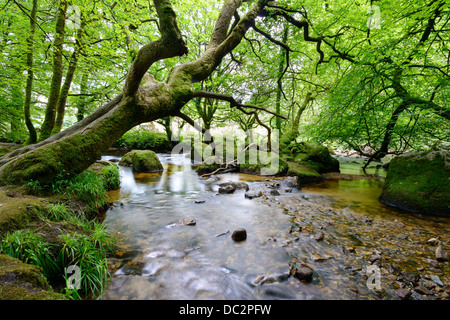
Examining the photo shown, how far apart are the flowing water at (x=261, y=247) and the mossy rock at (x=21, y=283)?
73 cm

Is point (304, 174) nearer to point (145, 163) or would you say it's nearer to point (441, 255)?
point (441, 255)

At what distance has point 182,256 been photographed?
2816 millimetres

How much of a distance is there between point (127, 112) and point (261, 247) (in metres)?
3.77

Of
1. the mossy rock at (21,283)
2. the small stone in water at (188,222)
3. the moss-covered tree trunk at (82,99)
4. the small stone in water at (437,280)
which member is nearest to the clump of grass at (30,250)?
the mossy rock at (21,283)

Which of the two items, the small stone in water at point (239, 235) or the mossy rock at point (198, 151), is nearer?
the small stone in water at point (239, 235)

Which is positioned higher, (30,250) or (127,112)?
(127,112)

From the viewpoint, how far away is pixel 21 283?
1388 millimetres

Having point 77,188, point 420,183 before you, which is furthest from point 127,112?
point 420,183

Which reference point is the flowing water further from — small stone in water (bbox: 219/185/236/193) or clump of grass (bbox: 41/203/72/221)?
clump of grass (bbox: 41/203/72/221)

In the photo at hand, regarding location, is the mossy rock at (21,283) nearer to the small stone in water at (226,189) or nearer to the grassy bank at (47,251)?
the grassy bank at (47,251)

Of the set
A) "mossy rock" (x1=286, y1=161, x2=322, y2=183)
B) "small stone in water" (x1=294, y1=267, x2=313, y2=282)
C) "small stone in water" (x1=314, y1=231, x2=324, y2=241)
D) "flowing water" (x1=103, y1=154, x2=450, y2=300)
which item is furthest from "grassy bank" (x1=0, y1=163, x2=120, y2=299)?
"mossy rock" (x1=286, y1=161, x2=322, y2=183)

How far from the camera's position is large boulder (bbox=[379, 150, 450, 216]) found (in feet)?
14.8

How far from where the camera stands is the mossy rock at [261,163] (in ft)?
30.8
